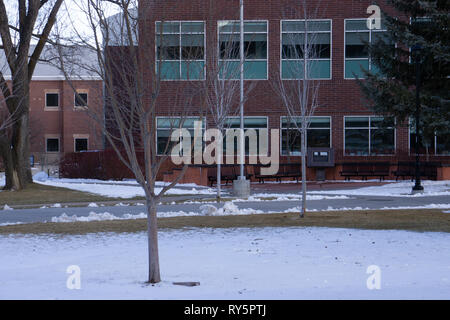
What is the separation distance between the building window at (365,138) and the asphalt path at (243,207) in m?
13.4

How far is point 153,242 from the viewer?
8.80 m

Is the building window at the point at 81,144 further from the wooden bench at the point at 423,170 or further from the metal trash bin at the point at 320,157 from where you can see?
the wooden bench at the point at 423,170

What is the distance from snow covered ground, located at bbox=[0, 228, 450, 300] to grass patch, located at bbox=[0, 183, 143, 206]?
1114 cm

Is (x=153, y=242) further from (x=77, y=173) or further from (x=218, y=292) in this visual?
(x=77, y=173)

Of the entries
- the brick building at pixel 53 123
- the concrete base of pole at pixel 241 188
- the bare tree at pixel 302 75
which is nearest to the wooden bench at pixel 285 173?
the bare tree at pixel 302 75

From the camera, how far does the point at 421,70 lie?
99.2 feet

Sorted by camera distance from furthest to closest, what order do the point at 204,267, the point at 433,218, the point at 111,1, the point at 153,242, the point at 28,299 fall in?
the point at 433,218
the point at 111,1
the point at 204,267
the point at 153,242
the point at 28,299

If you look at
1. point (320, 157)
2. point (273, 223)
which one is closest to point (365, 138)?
point (320, 157)

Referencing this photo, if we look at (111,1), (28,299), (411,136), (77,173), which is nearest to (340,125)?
(411,136)

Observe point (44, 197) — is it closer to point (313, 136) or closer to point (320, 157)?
point (320, 157)

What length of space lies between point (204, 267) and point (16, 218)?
9.69 m

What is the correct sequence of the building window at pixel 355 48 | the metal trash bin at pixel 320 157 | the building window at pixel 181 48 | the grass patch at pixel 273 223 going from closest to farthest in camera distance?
the building window at pixel 181 48, the grass patch at pixel 273 223, the metal trash bin at pixel 320 157, the building window at pixel 355 48

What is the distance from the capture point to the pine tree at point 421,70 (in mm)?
27672

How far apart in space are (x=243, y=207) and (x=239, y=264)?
35.0 ft
